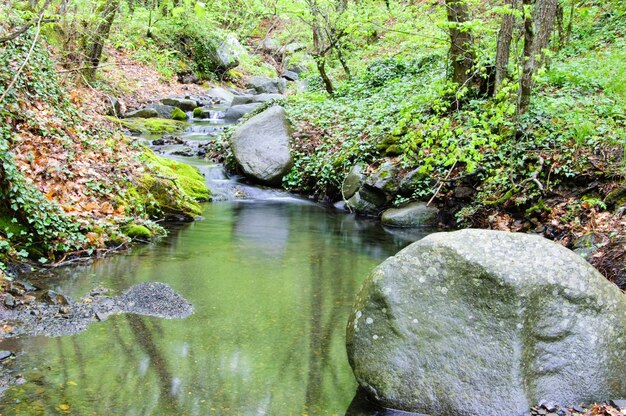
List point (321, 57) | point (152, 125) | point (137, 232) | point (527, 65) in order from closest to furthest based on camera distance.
→ point (137, 232), point (527, 65), point (321, 57), point (152, 125)

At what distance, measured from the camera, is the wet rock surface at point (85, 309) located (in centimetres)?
509

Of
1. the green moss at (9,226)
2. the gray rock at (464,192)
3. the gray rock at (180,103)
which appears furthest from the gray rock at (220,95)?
the green moss at (9,226)

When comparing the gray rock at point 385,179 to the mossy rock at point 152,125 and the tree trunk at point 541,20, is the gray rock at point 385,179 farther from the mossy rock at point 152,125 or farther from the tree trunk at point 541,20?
the mossy rock at point 152,125

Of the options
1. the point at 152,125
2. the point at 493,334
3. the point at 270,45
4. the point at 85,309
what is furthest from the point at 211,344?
the point at 270,45

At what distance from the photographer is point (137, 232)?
8.63 m

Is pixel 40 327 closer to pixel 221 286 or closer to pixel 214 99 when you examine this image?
pixel 221 286

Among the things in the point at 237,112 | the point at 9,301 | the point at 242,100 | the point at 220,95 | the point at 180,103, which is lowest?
the point at 9,301

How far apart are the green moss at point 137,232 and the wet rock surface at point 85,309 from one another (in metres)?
2.44

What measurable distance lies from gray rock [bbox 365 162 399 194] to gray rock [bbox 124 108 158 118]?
10.9 metres

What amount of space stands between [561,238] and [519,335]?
470cm

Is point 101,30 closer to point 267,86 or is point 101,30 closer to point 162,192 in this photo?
point 162,192

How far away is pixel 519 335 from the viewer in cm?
382

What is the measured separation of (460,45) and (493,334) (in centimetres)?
947

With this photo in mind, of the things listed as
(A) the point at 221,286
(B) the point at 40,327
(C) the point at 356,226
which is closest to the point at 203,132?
(C) the point at 356,226
